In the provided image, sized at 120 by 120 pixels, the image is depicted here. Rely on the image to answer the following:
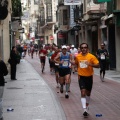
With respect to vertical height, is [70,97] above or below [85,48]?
below

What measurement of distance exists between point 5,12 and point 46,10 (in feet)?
225

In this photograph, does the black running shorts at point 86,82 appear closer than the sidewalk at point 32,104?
No

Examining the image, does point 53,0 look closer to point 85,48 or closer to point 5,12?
point 5,12

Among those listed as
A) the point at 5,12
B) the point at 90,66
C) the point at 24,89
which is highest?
the point at 5,12

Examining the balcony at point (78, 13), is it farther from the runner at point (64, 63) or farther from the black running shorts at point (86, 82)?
the black running shorts at point (86, 82)

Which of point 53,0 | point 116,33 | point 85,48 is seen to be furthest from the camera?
point 53,0

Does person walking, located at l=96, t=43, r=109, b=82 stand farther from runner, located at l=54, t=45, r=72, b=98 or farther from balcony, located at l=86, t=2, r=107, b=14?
balcony, located at l=86, t=2, r=107, b=14

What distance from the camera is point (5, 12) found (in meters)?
18.4

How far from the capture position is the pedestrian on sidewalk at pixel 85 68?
11.5 meters

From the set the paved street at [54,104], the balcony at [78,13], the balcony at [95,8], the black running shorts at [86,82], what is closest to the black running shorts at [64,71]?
the paved street at [54,104]

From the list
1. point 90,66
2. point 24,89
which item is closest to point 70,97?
point 24,89

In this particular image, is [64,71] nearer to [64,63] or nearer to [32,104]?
[64,63]

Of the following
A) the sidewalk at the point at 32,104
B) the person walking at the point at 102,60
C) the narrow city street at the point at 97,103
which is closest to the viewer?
the sidewalk at the point at 32,104

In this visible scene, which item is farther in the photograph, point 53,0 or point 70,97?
point 53,0
